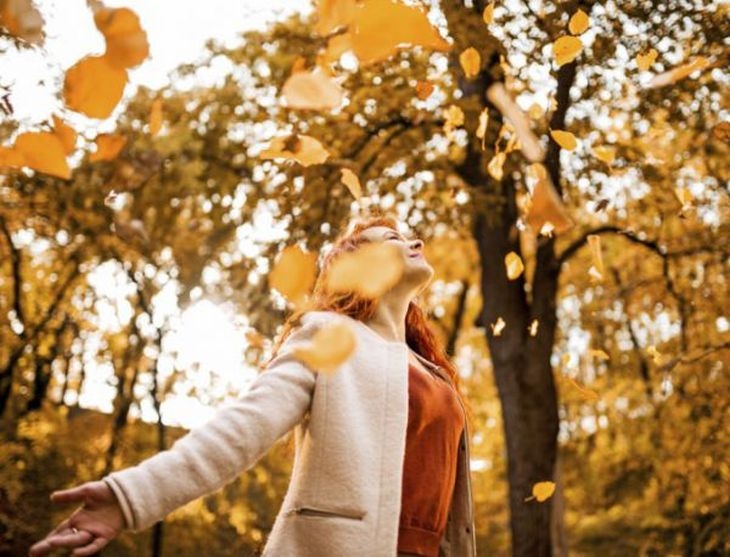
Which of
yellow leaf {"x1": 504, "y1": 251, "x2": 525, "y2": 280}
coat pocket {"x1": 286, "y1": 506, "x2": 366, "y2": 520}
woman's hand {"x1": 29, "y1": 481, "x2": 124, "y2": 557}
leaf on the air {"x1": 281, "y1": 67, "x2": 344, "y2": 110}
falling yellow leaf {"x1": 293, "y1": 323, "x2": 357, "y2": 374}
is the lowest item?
woman's hand {"x1": 29, "y1": 481, "x2": 124, "y2": 557}

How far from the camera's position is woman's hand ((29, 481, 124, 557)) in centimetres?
169

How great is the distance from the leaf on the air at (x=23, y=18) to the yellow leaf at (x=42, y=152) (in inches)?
12.2

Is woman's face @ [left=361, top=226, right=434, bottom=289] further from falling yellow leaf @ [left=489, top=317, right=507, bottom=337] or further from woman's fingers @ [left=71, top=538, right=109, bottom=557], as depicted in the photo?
woman's fingers @ [left=71, top=538, right=109, bottom=557]

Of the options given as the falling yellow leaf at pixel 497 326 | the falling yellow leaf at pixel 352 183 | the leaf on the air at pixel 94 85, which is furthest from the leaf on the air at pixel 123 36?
the falling yellow leaf at pixel 352 183

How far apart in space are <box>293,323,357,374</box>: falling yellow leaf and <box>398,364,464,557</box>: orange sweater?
1.11ft

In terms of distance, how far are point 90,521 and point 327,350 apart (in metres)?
0.67

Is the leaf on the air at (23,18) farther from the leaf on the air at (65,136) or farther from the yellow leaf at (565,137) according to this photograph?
the yellow leaf at (565,137)

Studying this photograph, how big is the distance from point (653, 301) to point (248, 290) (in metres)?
4.43

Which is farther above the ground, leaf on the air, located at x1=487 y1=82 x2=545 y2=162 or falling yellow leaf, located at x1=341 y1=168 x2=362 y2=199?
falling yellow leaf, located at x1=341 y1=168 x2=362 y2=199

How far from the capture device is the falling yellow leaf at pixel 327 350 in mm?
2174

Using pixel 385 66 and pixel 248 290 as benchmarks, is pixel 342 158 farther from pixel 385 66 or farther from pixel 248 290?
pixel 248 290

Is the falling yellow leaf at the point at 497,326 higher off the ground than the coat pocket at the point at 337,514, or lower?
higher

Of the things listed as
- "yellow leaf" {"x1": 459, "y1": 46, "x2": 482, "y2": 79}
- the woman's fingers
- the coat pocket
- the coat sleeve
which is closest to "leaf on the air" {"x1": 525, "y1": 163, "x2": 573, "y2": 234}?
the coat sleeve

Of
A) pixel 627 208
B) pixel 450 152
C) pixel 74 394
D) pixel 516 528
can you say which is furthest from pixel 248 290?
pixel 74 394
